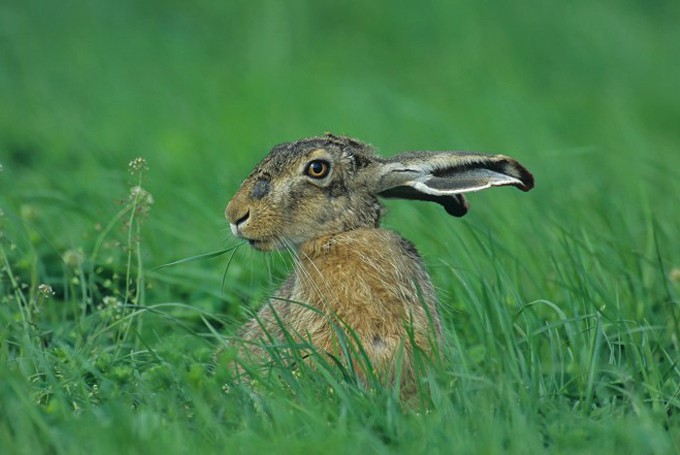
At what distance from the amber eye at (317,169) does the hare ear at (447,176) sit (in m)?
0.24

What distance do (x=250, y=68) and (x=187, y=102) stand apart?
1933 mm

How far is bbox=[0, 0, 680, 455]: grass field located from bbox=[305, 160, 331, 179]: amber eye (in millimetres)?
616

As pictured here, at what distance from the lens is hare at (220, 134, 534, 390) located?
193 inches

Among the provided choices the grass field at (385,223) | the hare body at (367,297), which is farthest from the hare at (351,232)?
the grass field at (385,223)

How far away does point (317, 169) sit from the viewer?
208 inches

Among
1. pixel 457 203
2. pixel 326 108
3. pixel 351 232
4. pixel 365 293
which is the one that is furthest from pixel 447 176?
pixel 326 108

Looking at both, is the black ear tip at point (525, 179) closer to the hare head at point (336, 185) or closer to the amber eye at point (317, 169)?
the hare head at point (336, 185)

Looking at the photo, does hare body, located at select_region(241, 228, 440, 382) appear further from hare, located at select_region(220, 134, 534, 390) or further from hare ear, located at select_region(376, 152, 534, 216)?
hare ear, located at select_region(376, 152, 534, 216)

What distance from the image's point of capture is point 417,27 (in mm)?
14008

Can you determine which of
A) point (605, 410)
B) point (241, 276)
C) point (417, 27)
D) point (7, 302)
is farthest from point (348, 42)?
point (605, 410)

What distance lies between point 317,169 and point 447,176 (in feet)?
1.74

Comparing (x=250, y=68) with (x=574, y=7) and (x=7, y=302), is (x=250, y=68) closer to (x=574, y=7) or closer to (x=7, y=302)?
(x=574, y=7)

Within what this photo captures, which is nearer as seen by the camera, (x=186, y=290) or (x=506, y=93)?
(x=186, y=290)

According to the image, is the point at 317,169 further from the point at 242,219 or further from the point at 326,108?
the point at 326,108
